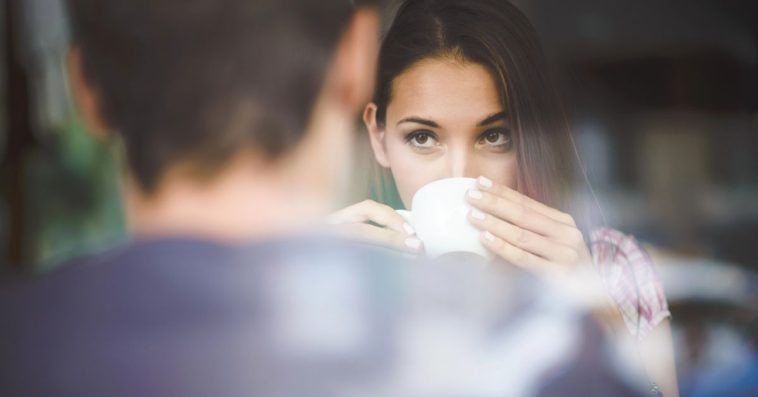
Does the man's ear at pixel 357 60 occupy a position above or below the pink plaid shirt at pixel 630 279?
above

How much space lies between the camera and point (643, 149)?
1.22 metres

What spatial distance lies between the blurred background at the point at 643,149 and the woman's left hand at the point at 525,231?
103 mm

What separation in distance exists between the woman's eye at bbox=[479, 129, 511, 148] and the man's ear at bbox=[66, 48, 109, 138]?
56 centimetres

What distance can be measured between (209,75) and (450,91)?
35 centimetres

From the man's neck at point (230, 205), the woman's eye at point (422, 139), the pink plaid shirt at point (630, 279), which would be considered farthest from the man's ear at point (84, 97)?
the pink plaid shirt at point (630, 279)

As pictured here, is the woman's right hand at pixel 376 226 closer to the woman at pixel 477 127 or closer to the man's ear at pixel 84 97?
the woman at pixel 477 127

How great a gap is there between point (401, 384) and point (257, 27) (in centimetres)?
55

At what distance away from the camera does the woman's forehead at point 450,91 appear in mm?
1067

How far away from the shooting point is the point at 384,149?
109 cm

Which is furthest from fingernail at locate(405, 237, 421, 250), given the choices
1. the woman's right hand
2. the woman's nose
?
the woman's nose

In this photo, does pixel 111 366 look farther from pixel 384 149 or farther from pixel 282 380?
pixel 384 149

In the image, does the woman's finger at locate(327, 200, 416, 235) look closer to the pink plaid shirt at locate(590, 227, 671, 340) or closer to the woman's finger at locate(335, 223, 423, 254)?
the woman's finger at locate(335, 223, 423, 254)

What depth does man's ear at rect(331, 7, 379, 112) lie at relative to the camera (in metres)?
1.09

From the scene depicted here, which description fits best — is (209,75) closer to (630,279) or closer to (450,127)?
(450,127)
